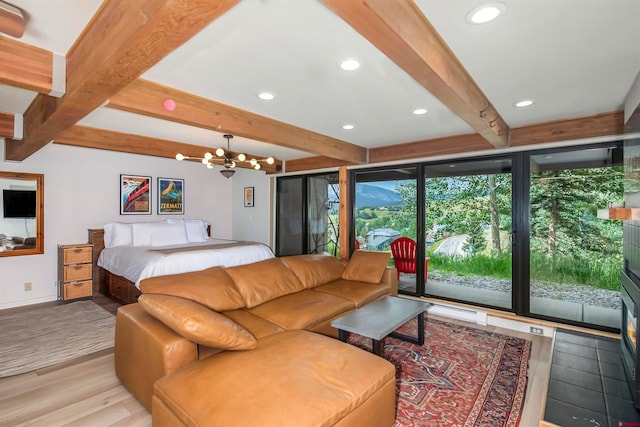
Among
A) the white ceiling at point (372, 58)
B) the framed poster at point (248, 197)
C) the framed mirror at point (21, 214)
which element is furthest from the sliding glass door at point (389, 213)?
the framed mirror at point (21, 214)

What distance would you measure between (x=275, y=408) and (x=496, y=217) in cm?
366

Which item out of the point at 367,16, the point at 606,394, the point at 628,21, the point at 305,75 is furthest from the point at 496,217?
the point at 367,16

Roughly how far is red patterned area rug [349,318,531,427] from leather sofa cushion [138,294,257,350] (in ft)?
3.96

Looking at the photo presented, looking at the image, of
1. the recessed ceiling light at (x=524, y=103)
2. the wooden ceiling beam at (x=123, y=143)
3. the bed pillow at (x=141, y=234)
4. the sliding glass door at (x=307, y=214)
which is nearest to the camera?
the recessed ceiling light at (x=524, y=103)

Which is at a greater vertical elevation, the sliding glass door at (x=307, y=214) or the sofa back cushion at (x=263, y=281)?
the sliding glass door at (x=307, y=214)

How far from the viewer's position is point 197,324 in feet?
5.70

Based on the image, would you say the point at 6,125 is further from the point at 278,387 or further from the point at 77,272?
the point at 278,387

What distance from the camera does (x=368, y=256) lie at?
160 inches

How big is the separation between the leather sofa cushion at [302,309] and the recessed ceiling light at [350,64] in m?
2.01

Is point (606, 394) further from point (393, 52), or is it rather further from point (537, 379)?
point (393, 52)

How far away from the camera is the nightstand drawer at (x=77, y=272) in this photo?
447 cm

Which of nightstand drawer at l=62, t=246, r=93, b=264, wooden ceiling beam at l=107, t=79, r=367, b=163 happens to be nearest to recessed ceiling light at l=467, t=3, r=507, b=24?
wooden ceiling beam at l=107, t=79, r=367, b=163

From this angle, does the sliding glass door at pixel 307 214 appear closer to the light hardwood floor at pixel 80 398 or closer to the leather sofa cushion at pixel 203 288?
the leather sofa cushion at pixel 203 288

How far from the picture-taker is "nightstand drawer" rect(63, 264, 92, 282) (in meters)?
4.47
